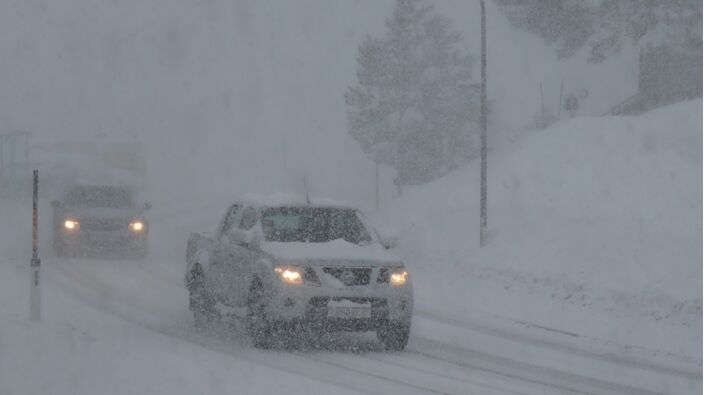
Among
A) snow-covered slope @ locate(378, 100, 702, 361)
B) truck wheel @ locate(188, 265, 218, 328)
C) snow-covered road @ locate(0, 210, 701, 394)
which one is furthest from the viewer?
snow-covered slope @ locate(378, 100, 702, 361)

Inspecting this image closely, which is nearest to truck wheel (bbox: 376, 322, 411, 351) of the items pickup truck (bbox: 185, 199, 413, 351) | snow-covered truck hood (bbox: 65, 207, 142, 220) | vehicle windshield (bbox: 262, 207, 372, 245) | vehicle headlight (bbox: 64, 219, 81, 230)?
pickup truck (bbox: 185, 199, 413, 351)

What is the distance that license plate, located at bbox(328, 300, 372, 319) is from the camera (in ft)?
40.0

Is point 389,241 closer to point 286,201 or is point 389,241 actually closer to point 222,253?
point 286,201

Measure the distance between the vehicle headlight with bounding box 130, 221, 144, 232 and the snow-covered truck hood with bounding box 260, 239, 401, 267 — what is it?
45.9 feet

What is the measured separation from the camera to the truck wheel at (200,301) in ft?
47.6

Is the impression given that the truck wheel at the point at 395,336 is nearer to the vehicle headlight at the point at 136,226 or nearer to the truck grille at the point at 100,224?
the truck grille at the point at 100,224

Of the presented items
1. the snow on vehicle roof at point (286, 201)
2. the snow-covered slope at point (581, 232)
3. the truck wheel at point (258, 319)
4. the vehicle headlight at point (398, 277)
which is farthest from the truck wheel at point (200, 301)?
the snow-covered slope at point (581, 232)

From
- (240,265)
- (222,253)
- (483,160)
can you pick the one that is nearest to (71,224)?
(483,160)

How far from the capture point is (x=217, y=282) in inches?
559

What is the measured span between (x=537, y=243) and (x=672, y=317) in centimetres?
765

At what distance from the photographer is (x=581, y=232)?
78.1 ft

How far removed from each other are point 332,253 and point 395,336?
122 cm

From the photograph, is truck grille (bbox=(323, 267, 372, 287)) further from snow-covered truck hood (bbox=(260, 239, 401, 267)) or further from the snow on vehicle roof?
the snow on vehicle roof

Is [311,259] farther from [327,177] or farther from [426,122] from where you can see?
[327,177]
